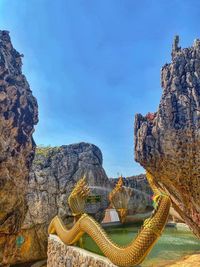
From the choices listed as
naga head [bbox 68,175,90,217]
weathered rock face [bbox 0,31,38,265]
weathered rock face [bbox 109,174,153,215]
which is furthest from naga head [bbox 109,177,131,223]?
weathered rock face [bbox 0,31,38,265]

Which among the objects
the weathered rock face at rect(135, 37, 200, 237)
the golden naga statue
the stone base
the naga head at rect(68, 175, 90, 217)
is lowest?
the stone base

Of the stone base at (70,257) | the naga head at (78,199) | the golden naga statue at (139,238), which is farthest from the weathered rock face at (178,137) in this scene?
the stone base at (70,257)

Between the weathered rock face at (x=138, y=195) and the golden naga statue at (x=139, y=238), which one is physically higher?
the weathered rock face at (x=138, y=195)

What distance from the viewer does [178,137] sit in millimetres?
9266

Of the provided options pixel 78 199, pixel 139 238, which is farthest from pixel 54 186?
pixel 139 238

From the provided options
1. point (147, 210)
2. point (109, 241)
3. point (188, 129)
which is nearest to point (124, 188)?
point (147, 210)

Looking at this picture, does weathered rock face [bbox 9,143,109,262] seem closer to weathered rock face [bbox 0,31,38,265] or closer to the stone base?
the stone base

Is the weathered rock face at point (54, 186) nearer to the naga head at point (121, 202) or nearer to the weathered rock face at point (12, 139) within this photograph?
the naga head at point (121, 202)

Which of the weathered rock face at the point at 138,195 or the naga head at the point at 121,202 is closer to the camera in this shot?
the naga head at the point at 121,202

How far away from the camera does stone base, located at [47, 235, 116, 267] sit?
6.89 metres

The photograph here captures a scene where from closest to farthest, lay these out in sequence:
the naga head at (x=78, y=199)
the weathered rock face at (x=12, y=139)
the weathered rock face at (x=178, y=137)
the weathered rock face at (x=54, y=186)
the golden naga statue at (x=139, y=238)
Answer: the golden naga statue at (x=139, y=238)
the weathered rock face at (x=12, y=139)
the weathered rock face at (x=178, y=137)
the naga head at (x=78, y=199)
the weathered rock face at (x=54, y=186)

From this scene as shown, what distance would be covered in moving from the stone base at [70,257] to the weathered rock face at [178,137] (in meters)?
4.04

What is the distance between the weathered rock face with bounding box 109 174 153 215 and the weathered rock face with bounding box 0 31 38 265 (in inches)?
724

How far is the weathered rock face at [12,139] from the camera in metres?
8.60
